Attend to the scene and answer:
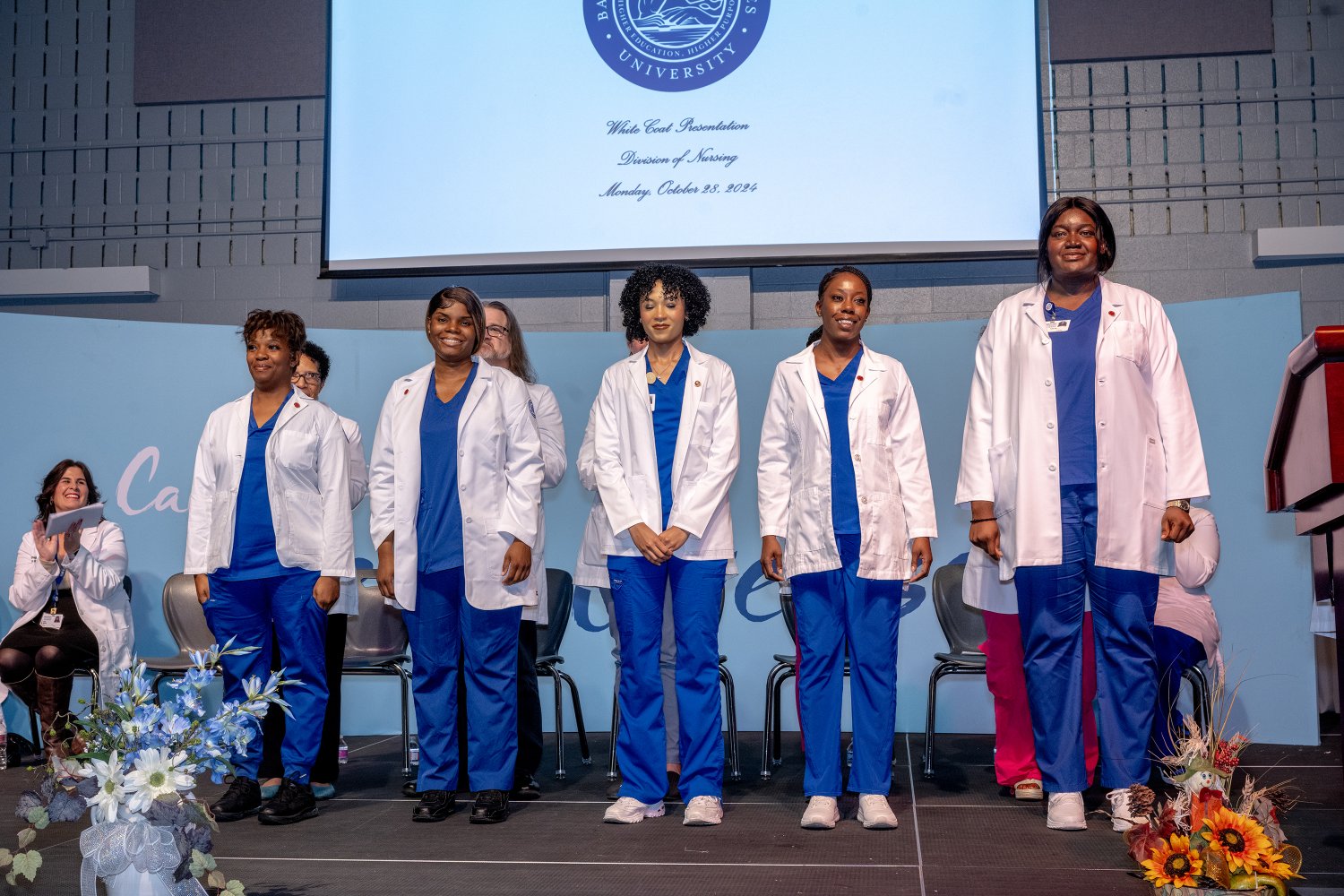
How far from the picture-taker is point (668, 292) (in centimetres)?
359

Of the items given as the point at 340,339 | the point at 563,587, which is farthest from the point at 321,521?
the point at 340,339

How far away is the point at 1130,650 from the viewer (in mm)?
3176

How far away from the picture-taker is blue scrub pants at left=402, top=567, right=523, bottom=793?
3531mm

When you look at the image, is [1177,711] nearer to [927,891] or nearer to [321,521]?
[927,891]

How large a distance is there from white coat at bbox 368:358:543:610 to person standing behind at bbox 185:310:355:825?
0.79ft

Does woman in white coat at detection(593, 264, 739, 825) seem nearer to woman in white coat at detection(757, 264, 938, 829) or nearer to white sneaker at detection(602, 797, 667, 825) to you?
white sneaker at detection(602, 797, 667, 825)

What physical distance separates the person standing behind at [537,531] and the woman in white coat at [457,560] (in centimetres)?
11

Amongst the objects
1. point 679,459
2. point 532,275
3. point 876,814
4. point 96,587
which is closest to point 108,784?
point 679,459

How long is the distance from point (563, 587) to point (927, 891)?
2328mm

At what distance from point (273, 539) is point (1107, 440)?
240 centimetres

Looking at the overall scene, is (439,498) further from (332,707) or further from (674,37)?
(674,37)

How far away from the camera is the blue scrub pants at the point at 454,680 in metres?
3.53

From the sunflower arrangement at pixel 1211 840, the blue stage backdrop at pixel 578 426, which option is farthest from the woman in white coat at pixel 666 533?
the blue stage backdrop at pixel 578 426

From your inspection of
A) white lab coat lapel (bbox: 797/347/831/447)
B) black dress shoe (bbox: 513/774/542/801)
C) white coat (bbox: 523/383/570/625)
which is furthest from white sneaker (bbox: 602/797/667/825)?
white lab coat lapel (bbox: 797/347/831/447)
